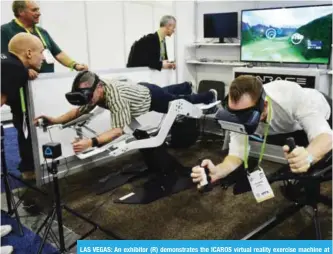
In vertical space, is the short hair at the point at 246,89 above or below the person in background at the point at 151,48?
below

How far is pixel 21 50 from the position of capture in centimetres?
268

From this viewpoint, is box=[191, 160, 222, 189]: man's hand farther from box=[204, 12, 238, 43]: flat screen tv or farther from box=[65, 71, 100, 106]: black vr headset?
box=[204, 12, 238, 43]: flat screen tv

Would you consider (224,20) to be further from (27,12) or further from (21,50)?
(21,50)

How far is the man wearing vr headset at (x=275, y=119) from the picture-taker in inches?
66.4

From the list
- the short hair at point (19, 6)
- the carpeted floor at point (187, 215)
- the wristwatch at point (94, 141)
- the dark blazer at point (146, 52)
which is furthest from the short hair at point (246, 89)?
the dark blazer at point (146, 52)

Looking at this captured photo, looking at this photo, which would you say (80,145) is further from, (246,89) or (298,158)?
(298,158)

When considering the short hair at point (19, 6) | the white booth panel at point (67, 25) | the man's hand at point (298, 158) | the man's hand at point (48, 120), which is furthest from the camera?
the white booth panel at point (67, 25)

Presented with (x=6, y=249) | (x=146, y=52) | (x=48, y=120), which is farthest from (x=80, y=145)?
(x=146, y=52)

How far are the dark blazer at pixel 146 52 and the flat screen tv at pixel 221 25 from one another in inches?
36.8

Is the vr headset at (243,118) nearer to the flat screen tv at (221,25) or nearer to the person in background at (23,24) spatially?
the person in background at (23,24)

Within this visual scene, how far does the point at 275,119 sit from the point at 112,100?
124 cm

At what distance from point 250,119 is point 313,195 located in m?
0.82

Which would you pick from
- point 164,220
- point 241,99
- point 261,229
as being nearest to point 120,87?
point 164,220

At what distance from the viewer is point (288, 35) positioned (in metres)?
4.02
